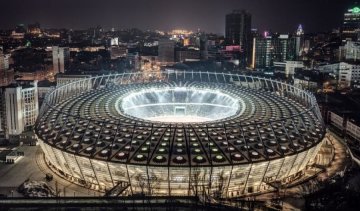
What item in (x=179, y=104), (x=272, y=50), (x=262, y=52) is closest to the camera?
(x=179, y=104)

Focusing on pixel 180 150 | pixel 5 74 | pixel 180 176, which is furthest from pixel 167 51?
pixel 180 176

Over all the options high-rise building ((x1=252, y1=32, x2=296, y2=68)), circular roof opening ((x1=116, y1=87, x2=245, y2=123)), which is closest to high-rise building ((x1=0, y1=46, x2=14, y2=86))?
circular roof opening ((x1=116, y1=87, x2=245, y2=123))

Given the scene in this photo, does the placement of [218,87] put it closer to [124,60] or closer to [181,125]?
[181,125]

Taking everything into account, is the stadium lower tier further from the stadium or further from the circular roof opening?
the circular roof opening

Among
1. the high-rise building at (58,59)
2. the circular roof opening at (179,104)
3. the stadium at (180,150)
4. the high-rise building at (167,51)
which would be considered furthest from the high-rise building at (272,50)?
the stadium at (180,150)

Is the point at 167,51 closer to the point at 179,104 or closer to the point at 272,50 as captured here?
the point at 272,50

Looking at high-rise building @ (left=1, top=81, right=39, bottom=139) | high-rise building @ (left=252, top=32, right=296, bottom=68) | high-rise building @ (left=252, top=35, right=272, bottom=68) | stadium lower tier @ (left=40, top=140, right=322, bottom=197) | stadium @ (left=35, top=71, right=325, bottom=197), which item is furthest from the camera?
high-rise building @ (left=252, top=32, right=296, bottom=68)
